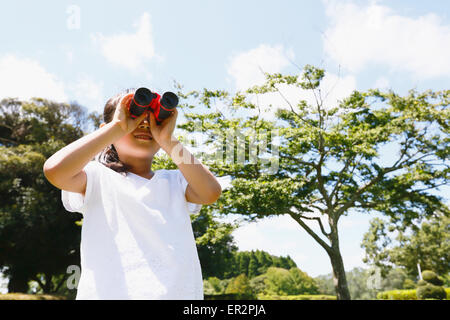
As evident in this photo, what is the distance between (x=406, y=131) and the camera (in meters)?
12.1

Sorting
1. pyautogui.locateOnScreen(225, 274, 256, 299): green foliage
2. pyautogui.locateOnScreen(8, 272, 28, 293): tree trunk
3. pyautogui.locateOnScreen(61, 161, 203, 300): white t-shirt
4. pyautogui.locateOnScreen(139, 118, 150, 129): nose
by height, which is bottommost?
pyautogui.locateOnScreen(225, 274, 256, 299): green foliage

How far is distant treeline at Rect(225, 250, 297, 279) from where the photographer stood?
41234mm

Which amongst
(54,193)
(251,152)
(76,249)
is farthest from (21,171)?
(251,152)

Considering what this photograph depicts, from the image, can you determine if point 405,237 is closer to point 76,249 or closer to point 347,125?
point 347,125

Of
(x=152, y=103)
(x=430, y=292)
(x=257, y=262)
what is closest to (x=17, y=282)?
(x=152, y=103)

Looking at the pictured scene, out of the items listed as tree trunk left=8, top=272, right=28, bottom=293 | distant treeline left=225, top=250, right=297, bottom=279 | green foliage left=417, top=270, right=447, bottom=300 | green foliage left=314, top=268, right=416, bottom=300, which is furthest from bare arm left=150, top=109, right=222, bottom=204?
distant treeline left=225, top=250, right=297, bottom=279

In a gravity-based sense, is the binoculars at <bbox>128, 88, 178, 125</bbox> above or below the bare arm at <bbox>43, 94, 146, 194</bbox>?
above

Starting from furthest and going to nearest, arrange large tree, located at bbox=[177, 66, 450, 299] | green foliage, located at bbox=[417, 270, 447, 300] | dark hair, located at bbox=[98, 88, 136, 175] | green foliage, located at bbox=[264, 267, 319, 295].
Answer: green foliage, located at bbox=[264, 267, 319, 295] → green foliage, located at bbox=[417, 270, 447, 300] → large tree, located at bbox=[177, 66, 450, 299] → dark hair, located at bbox=[98, 88, 136, 175]

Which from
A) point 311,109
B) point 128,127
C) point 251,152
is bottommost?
point 128,127

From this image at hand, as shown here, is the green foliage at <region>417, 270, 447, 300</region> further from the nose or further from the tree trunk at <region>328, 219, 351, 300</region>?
the nose

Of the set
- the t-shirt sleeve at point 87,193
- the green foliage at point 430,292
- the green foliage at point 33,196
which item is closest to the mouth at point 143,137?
the t-shirt sleeve at point 87,193

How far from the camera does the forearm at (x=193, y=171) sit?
49.9 inches

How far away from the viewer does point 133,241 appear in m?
1.15
